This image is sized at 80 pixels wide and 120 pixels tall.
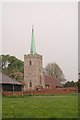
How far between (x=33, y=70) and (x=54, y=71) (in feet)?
44.2

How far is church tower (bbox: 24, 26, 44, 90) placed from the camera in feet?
219

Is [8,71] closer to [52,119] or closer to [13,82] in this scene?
[13,82]

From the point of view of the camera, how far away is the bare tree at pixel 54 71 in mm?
76812

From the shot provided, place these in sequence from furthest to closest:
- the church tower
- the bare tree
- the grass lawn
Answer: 1. the bare tree
2. the church tower
3. the grass lawn

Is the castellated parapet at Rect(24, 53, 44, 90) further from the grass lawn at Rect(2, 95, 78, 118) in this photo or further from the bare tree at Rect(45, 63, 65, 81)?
the grass lawn at Rect(2, 95, 78, 118)

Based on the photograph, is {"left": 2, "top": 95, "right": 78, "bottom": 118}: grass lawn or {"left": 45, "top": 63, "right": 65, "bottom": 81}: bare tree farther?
{"left": 45, "top": 63, "right": 65, "bottom": 81}: bare tree

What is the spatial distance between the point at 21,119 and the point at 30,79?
188ft

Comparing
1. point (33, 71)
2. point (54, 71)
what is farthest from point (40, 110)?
point (54, 71)

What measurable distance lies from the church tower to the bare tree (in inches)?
285

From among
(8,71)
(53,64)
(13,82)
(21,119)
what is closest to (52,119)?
(21,119)

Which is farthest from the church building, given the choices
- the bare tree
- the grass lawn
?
the grass lawn

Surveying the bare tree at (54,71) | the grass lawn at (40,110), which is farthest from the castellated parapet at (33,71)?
the grass lawn at (40,110)

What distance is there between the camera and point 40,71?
68.9m

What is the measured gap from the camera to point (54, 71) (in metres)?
80.5
